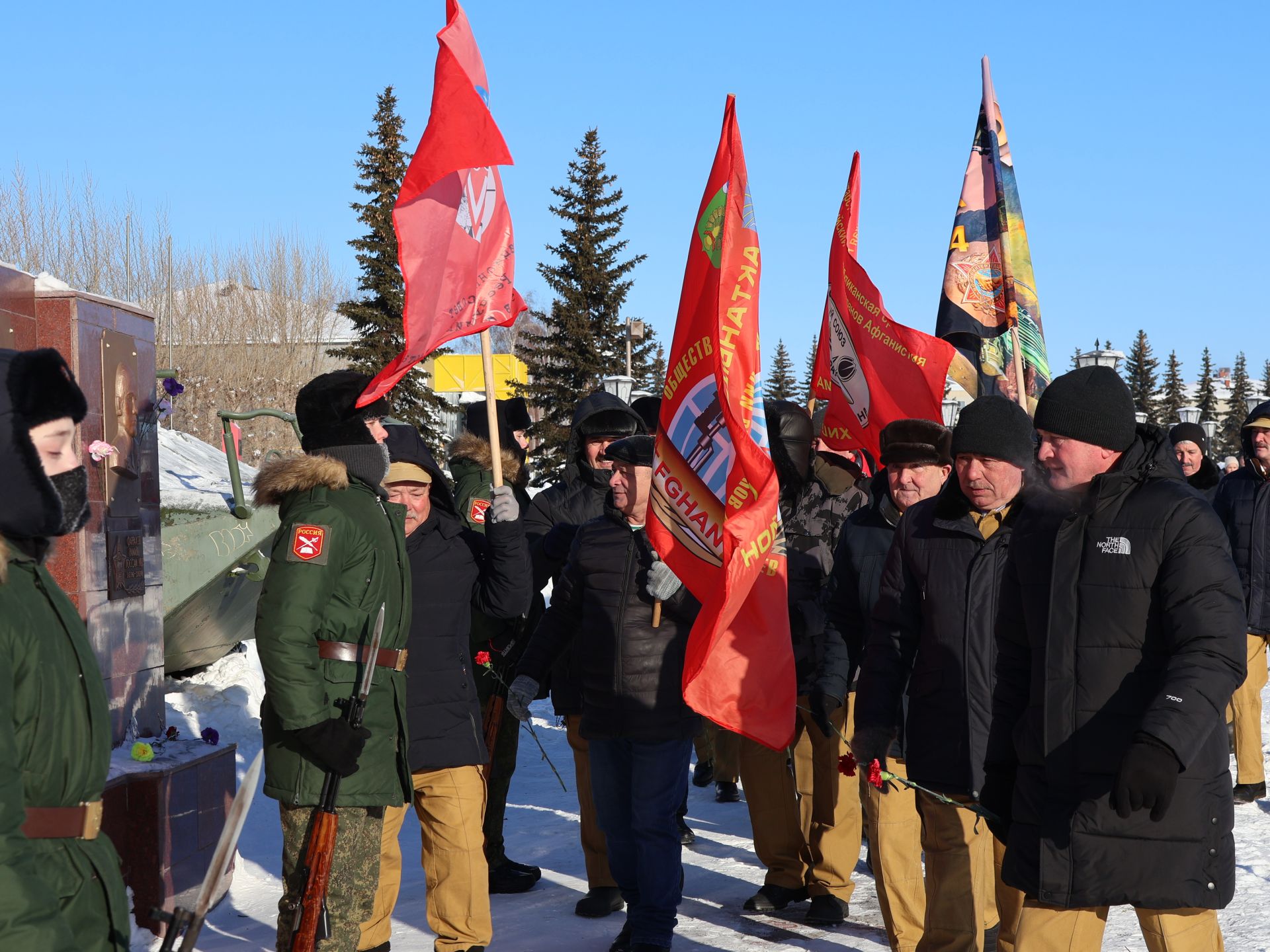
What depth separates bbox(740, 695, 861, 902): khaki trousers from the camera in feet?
19.0

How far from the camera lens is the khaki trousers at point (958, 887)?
4293 millimetres

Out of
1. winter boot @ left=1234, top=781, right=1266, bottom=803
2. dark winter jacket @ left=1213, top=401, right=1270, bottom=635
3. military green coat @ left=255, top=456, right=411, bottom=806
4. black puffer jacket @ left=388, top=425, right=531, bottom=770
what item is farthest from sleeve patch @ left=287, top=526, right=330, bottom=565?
dark winter jacket @ left=1213, top=401, right=1270, bottom=635

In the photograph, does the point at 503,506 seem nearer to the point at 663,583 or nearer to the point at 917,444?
the point at 663,583

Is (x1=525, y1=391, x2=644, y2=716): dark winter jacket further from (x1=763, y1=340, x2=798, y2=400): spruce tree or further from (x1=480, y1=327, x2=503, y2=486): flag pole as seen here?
(x1=763, y1=340, x2=798, y2=400): spruce tree

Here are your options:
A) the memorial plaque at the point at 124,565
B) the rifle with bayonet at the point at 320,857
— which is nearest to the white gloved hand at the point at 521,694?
the rifle with bayonet at the point at 320,857

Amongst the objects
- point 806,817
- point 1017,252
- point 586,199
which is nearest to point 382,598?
point 806,817

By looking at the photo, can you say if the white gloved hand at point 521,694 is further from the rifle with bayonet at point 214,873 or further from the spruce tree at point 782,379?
the spruce tree at point 782,379

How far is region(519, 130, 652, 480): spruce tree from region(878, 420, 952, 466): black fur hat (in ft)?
93.8

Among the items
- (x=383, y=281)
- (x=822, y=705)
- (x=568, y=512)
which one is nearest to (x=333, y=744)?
(x=822, y=705)

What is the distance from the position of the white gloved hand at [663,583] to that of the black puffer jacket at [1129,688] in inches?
71.8

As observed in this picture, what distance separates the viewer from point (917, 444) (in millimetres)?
5230

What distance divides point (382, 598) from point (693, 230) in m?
1.82

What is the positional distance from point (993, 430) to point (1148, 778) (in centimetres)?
169

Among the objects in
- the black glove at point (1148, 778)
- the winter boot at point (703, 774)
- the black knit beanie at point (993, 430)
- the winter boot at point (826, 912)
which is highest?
the black knit beanie at point (993, 430)
